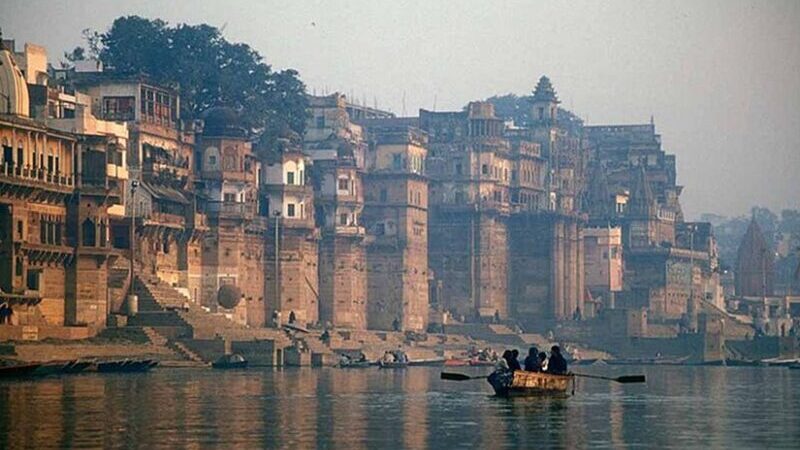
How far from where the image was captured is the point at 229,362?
3329 inches

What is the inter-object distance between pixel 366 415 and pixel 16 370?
19.4 m

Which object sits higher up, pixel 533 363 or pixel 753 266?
pixel 753 266

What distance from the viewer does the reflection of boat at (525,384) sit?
6016 centimetres

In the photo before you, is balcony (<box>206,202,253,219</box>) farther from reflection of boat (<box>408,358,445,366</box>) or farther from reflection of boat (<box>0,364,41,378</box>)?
reflection of boat (<box>0,364,41,378</box>)

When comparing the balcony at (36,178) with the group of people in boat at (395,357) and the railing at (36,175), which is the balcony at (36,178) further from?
the group of people in boat at (395,357)

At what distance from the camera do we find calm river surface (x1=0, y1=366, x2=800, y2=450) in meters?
45.4

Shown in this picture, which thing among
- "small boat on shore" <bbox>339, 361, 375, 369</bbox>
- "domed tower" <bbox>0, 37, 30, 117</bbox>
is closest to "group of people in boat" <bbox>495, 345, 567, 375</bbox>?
"domed tower" <bbox>0, 37, 30, 117</bbox>

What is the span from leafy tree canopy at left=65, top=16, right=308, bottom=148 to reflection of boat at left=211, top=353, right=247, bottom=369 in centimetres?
2289

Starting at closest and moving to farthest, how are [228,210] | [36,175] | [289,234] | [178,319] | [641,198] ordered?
[36,175], [178,319], [228,210], [289,234], [641,198]

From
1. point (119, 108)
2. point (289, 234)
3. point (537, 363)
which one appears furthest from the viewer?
point (289, 234)

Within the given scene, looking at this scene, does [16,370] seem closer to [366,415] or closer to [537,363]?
[537,363]

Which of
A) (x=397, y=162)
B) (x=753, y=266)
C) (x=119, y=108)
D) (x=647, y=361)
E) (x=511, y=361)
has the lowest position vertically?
(x=647, y=361)

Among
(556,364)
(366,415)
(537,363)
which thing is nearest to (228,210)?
(537,363)

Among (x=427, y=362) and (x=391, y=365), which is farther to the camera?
(x=427, y=362)
